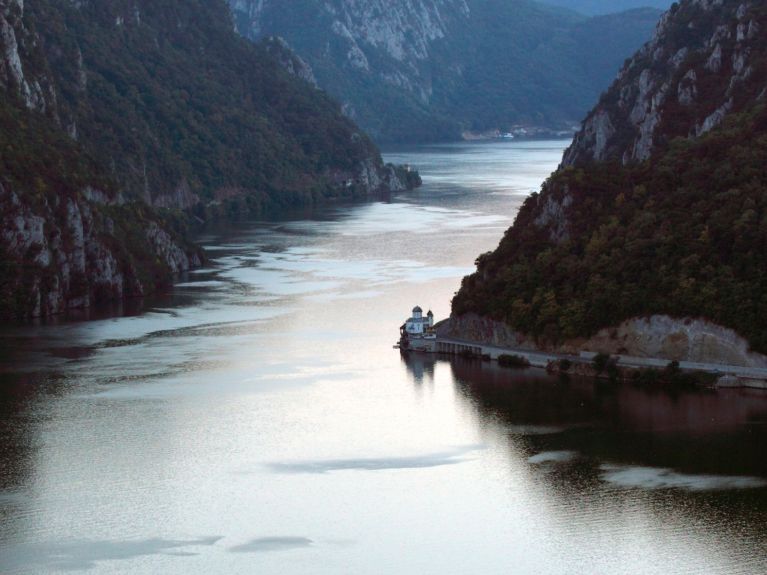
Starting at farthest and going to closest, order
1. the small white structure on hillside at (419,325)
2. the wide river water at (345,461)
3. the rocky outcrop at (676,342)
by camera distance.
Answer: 1. the small white structure on hillside at (419,325)
2. the rocky outcrop at (676,342)
3. the wide river water at (345,461)

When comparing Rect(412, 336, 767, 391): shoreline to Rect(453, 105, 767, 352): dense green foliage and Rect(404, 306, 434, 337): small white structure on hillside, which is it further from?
Rect(404, 306, 434, 337): small white structure on hillside

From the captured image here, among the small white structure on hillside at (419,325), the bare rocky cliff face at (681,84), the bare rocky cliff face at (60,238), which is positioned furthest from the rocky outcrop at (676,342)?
Answer: the bare rocky cliff face at (60,238)

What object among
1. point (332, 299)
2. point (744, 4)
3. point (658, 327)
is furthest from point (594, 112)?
point (658, 327)

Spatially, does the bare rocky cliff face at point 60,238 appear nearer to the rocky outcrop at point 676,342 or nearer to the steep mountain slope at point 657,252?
the steep mountain slope at point 657,252

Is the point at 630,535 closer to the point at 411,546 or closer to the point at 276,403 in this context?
the point at 411,546

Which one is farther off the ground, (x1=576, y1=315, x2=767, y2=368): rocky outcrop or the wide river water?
(x1=576, y1=315, x2=767, y2=368): rocky outcrop

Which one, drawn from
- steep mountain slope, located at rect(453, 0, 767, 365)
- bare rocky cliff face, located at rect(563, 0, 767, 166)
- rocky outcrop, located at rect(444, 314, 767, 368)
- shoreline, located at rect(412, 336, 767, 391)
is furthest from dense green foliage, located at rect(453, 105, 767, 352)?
bare rocky cliff face, located at rect(563, 0, 767, 166)
